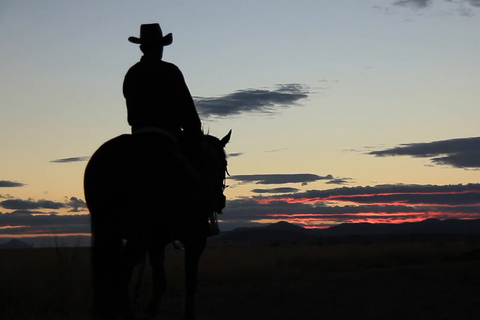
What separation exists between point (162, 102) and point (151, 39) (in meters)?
0.75

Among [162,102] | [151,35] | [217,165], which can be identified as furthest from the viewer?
[217,165]

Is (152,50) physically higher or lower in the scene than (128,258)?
higher

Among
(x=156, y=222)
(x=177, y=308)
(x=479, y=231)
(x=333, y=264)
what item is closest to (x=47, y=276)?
(x=177, y=308)

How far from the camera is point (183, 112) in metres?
7.30

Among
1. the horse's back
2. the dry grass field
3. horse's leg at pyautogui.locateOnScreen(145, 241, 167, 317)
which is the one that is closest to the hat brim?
the horse's back

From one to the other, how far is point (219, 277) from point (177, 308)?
577 cm

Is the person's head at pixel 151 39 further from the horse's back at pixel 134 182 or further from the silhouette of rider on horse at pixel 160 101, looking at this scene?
the horse's back at pixel 134 182

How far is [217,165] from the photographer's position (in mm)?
8375

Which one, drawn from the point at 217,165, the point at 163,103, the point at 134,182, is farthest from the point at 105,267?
the point at 217,165

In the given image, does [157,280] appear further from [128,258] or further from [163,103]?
[163,103]

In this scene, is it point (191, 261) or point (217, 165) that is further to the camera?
point (217, 165)

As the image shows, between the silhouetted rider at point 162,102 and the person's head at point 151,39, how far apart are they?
0.16 meters

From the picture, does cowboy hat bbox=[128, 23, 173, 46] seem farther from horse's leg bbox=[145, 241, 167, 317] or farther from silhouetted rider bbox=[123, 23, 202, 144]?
horse's leg bbox=[145, 241, 167, 317]

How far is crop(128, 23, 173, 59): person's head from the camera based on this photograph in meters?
7.51
